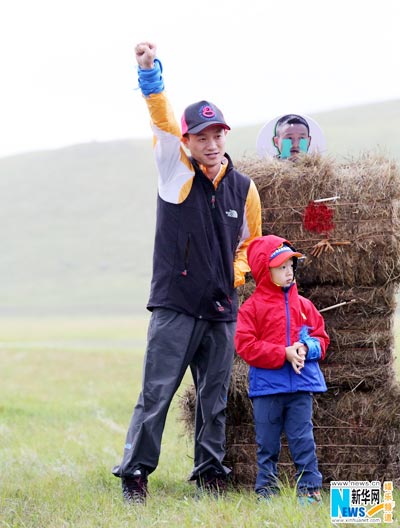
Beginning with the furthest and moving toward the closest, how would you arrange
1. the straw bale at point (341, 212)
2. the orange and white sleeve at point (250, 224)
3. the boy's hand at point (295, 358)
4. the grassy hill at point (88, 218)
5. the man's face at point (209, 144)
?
the grassy hill at point (88, 218) → the straw bale at point (341, 212) → the orange and white sleeve at point (250, 224) → the man's face at point (209, 144) → the boy's hand at point (295, 358)

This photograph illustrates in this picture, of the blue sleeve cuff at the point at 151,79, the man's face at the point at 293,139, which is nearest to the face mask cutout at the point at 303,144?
the man's face at the point at 293,139

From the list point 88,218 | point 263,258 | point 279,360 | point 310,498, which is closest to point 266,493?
point 310,498

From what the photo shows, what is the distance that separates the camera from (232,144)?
108500 mm

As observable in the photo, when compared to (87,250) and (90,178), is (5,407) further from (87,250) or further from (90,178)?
(90,178)

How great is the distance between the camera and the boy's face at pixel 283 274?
20.4 feet

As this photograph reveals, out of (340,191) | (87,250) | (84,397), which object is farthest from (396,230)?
(87,250)

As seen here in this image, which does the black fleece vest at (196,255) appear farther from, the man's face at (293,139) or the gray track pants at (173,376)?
the man's face at (293,139)

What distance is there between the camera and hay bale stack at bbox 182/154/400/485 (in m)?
6.91

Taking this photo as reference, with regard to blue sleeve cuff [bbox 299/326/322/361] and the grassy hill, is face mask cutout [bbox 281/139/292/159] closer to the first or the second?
blue sleeve cuff [bbox 299/326/322/361]

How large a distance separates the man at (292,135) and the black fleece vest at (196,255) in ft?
4.36

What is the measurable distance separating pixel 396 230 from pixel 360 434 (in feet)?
4.91

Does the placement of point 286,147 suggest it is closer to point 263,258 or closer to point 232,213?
point 232,213

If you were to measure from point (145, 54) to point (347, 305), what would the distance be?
95.3 inches

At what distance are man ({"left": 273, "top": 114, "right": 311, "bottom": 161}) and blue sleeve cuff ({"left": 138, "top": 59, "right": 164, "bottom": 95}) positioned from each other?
1.82m
